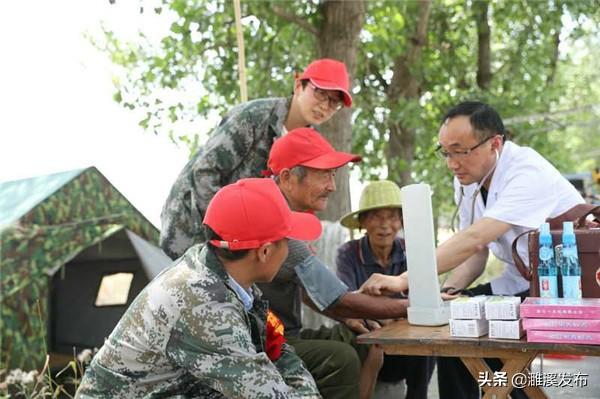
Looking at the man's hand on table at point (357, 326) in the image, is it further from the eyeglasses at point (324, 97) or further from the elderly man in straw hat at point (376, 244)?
the eyeglasses at point (324, 97)

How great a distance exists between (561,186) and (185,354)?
75.2 inches

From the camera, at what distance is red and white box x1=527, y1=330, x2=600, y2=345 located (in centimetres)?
203

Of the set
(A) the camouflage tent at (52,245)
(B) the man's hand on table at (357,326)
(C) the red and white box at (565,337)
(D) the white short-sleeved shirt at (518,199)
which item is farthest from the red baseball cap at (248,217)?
(A) the camouflage tent at (52,245)

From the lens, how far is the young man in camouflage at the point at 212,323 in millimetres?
1847

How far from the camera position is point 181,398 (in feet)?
6.45

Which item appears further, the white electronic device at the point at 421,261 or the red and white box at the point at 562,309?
the white electronic device at the point at 421,261

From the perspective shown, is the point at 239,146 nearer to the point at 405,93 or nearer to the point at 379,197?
the point at 379,197

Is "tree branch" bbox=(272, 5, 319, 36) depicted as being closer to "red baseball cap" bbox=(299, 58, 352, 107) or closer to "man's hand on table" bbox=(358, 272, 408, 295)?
"red baseball cap" bbox=(299, 58, 352, 107)

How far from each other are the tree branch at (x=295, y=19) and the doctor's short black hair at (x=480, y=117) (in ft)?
11.6

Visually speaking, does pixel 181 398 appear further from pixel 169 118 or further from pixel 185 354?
pixel 169 118

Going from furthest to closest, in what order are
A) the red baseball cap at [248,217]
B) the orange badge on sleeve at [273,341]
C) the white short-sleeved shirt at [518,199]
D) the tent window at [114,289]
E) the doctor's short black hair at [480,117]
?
the tent window at [114,289], the doctor's short black hair at [480,117], the white short-sleeved shirt at [518,199], the orange badge on sleeve at [273,341], the red baseball cap at [248,217]

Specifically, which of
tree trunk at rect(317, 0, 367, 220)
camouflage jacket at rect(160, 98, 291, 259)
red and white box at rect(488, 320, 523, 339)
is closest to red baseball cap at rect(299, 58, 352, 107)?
camouflage jacket at rect(160, 98, 291, 259)

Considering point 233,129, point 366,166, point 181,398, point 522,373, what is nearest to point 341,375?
point 522,373

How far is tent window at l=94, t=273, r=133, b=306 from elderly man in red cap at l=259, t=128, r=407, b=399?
8.59 ft
